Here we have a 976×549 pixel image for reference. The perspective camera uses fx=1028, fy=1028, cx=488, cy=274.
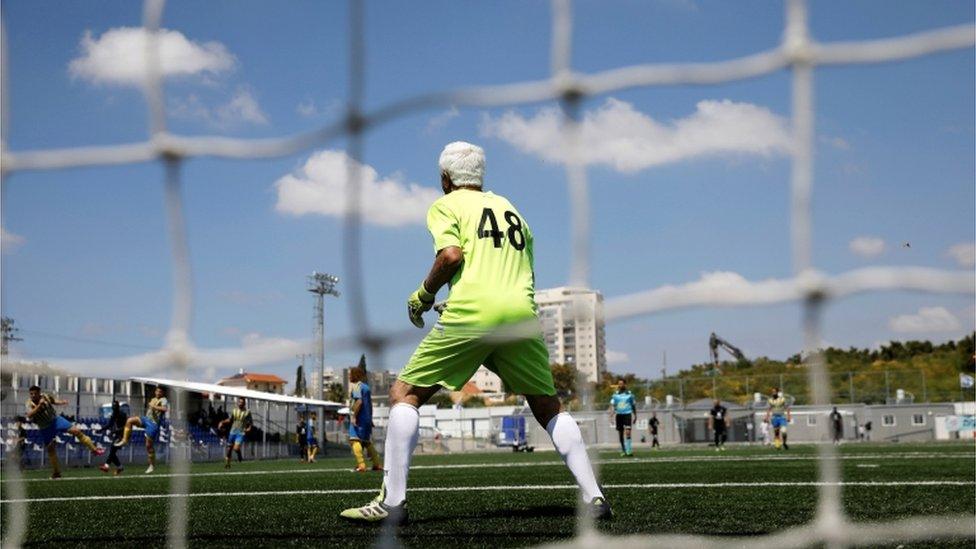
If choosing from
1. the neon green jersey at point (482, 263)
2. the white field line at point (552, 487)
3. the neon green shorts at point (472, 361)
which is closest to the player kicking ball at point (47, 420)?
the white field line at point (552, 487)

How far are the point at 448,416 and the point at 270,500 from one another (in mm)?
54606

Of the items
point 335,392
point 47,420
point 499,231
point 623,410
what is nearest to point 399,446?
point 499,231

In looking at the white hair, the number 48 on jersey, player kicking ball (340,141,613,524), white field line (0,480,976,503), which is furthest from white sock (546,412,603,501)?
white field line (0,480,976,503)

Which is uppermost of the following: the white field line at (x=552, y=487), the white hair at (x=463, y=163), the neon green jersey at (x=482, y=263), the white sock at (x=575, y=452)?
the white hair at (x=463, y=163)

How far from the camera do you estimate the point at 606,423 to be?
39.4 metres

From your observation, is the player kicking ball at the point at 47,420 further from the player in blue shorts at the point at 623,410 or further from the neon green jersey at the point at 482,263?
the neon green jersey at the point at 482,263

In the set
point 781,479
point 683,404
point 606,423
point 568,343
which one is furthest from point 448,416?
point 568,343

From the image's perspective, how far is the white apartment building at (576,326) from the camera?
313 cm

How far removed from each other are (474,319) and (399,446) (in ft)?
2.44

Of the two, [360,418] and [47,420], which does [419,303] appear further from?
[47,420]

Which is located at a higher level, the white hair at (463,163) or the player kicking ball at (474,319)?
the white hair at (463,163)

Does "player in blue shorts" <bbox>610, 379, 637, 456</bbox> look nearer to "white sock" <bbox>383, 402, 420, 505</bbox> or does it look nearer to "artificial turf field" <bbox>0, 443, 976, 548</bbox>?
"artificial turf field" <bbox>0, 443, 976, 548</bbox>

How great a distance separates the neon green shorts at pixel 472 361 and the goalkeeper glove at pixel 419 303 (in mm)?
103

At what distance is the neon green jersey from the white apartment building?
0.12 metres
